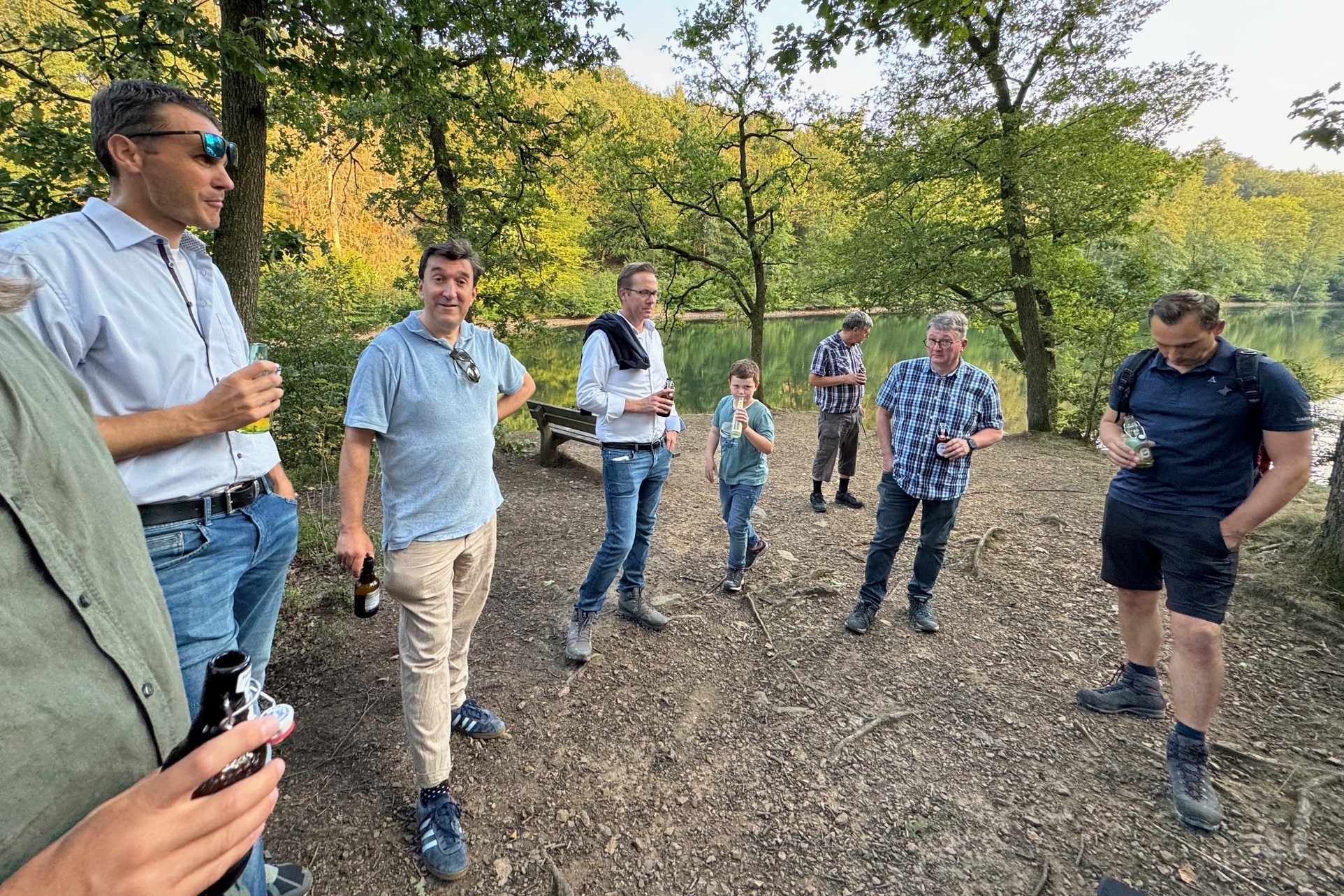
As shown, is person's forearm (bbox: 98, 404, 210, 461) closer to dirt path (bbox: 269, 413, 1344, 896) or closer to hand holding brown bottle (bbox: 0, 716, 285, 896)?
hand holding brown bottle (bbox: 0, 716, 285, 896)

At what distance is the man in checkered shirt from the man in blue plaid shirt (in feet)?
6.87

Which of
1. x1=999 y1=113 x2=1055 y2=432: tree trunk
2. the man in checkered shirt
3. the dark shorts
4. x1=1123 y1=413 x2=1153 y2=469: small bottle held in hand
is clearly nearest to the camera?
the dark shorts

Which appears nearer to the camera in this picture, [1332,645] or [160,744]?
[160,744]

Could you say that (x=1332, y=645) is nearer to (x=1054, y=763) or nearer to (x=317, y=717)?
(x=1054, y=763)

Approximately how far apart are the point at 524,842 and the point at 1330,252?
6793 cm

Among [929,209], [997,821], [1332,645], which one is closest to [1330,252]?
[929,209]

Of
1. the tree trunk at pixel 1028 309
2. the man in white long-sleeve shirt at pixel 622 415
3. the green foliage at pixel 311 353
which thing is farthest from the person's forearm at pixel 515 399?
the tree trunk at pixel 1028 309

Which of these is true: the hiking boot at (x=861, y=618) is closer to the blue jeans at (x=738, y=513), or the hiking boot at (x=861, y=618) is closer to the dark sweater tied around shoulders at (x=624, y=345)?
the blue jeans at (x=738, y=513)

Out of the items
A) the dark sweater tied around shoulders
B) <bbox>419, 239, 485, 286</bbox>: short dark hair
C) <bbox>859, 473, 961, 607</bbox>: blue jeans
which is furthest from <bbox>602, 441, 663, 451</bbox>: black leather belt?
<bbox>859, 473, 961, 607</bbox>: blue jeans

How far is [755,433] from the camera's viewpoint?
4094mm

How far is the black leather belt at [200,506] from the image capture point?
4.90ft

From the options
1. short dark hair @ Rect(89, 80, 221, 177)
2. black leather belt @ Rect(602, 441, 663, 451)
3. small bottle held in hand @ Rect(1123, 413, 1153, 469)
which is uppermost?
short dark hair @ Rect(89, 80, 221, 177)

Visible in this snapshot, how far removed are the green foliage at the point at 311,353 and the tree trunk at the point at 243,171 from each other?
1.68 meters

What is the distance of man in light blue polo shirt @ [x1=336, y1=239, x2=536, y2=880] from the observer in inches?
85.0
